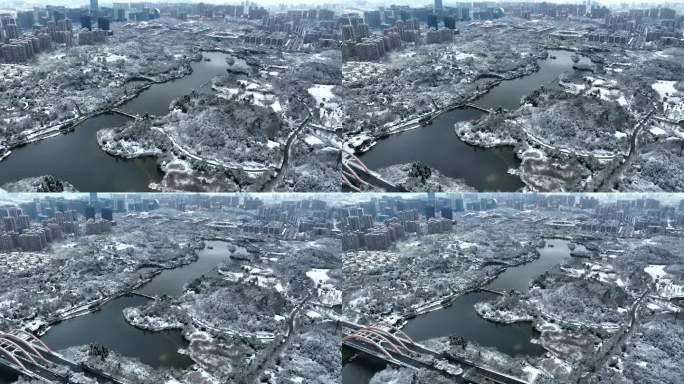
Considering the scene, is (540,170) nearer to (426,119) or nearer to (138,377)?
(426,119)

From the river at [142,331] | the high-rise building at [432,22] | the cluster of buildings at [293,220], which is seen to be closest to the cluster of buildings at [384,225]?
the cluster of buildings at [293,220]

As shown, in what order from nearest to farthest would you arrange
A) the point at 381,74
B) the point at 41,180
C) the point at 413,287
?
the point at 41,180, the point at 381,74, the point at 413,287

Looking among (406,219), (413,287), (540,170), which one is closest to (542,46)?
(540,170)

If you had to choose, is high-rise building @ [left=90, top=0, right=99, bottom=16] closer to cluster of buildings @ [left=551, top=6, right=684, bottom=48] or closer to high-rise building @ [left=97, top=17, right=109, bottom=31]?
high-rise building @ [left=97, top=17, right=109, bottom=31]

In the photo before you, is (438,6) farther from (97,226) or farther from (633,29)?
(97,226)

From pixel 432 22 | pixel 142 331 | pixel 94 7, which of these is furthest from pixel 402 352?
pixel 94 7
